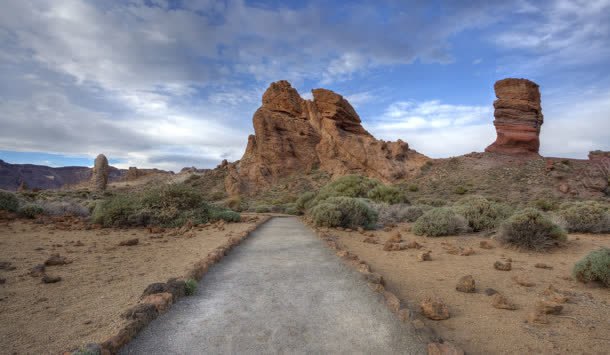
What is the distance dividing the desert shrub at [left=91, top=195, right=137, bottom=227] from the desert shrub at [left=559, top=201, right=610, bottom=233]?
1608cm

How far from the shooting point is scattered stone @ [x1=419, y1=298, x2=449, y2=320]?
13.3 ft

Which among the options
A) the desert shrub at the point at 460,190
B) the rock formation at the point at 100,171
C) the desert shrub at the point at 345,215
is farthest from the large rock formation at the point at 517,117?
the rock formation at the point at 100,171

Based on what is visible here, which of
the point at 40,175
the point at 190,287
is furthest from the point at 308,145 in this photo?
the point at 40,175

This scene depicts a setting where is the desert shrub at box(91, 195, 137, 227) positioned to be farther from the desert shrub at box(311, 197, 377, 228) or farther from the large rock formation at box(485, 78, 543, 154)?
the large rock formation at box(485, 78, 543, 154)

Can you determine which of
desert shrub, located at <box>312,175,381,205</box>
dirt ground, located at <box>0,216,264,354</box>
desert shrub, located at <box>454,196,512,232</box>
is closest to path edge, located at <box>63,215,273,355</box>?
dirt ground, located at <box>0,216,264,354</box>

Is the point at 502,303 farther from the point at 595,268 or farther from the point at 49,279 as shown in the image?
the point at 49,279

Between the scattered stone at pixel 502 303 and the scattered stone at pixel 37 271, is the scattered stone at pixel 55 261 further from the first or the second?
the scattered stone at pixel 502 303

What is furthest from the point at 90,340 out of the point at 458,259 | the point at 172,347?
the point at 458,259

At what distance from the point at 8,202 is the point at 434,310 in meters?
16.7

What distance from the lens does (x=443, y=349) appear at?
3.13m

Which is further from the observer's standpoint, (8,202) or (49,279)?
(8,202)

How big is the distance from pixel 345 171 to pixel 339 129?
6.43 meters

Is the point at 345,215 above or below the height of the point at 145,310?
above

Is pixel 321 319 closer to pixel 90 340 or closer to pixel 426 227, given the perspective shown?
pixel 90 340
